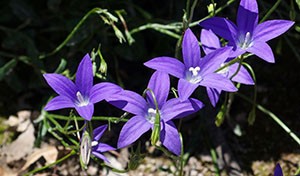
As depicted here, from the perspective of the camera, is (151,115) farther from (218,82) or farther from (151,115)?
(218,82)

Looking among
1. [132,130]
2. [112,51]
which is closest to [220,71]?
[132,130]

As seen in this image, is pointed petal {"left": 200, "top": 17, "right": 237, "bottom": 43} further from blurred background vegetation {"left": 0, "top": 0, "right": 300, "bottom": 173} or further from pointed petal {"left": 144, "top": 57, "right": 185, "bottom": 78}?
blurred background vegetation {"left": 0, "top": 0, "right": 300, "bottom": 173}

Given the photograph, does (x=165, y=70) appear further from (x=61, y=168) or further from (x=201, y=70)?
(x=61, y=168)

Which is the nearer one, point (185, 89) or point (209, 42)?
point (185, 89)

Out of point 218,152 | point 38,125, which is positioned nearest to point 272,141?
point 218,152

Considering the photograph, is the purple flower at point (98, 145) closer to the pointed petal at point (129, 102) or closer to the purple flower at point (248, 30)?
the pointed petal at point (129, 102)
